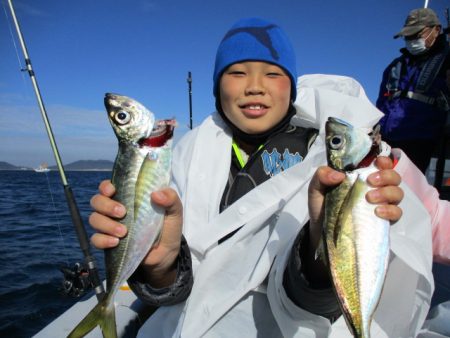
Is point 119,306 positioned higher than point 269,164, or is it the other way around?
point 269,164

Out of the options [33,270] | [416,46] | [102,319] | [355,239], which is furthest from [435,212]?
[33,270]

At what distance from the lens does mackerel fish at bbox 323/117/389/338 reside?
53.7 inches

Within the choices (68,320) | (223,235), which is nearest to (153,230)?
(223,235)

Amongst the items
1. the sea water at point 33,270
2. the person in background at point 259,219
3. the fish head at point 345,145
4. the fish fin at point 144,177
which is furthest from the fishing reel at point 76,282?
the fish head at point 345,145

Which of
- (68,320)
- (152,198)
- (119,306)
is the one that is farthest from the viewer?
(119,306)

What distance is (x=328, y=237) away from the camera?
4.62ft

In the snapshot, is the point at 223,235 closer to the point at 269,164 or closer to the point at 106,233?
the point at 269,164

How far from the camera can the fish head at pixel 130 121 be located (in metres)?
1.54

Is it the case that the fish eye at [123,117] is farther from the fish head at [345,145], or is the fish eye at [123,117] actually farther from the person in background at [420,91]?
the person in background at [420,91]

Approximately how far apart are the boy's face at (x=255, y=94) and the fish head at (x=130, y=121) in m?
1.26

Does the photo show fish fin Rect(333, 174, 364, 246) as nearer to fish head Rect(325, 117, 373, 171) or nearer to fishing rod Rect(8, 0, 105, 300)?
fish head Rect(325, 117, 373, 171)

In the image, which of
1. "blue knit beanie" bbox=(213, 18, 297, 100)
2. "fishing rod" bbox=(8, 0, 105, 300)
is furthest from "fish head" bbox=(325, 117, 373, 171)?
"fishing rod" bbox=(8, 0, 105, 300)

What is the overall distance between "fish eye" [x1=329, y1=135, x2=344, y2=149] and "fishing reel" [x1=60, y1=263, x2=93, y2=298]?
3294mm

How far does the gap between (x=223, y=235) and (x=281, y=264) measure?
0.51 metres
